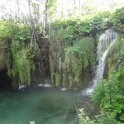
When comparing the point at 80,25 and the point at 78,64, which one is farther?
the point at 80,25

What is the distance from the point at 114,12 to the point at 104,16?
729 mm

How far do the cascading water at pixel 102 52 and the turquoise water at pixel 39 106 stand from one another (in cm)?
105

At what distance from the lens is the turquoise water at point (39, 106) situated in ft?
31.7

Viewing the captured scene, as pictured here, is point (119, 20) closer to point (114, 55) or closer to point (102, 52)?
point (102, 52)

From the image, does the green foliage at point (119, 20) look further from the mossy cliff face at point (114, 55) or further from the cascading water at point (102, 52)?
the mossy cliff face at point (114, 55)

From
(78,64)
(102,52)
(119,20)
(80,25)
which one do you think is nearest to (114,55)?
(102,52)

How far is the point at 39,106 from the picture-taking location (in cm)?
1129

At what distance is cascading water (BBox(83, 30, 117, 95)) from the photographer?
12367 millimetres

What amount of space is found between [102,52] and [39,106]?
3842 mm

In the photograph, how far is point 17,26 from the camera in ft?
49.8

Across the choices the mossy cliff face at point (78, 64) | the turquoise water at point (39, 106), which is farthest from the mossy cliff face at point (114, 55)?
the turquoise water at point (39, 106)

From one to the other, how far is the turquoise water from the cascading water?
1052 millimetres

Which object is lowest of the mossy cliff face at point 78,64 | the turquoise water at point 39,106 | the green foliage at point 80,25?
the turquoise water at point 39,106

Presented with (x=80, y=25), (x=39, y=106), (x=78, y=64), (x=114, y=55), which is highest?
(x=80, y=25)
